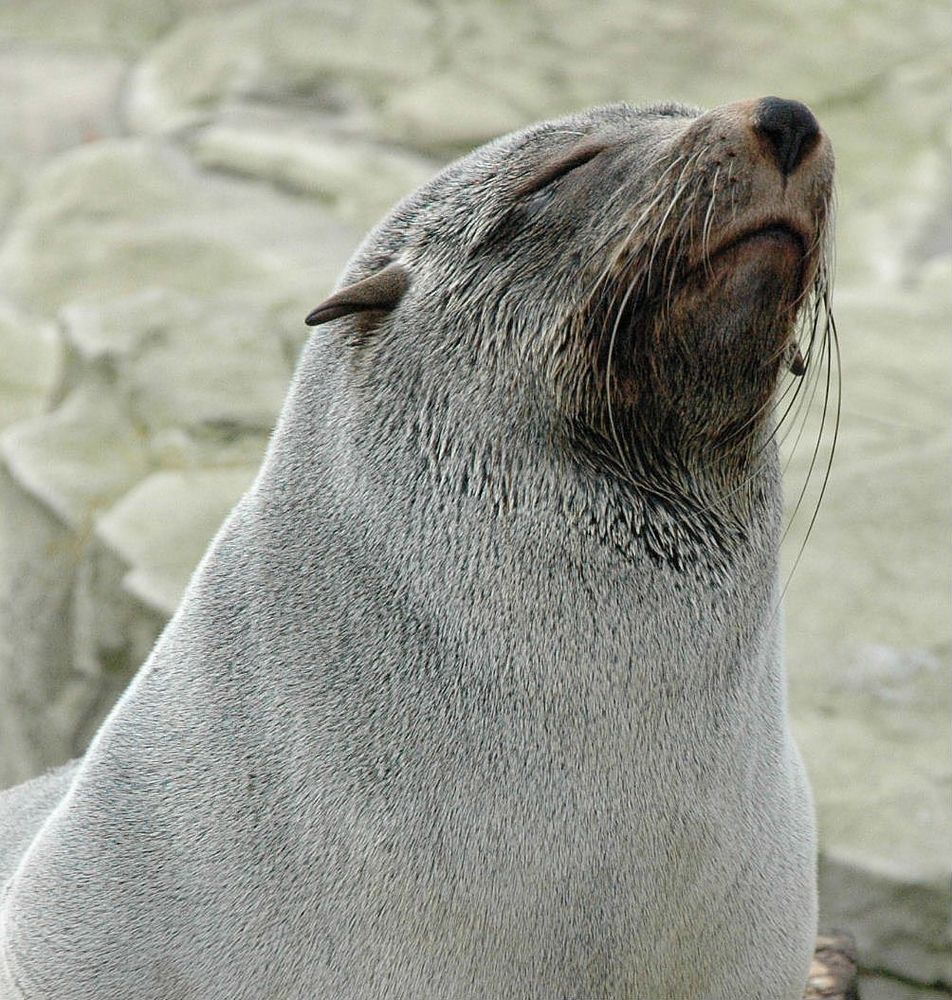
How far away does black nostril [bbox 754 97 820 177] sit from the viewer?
2.48 m

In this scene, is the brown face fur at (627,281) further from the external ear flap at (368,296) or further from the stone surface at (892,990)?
the stone surface at (892,990)

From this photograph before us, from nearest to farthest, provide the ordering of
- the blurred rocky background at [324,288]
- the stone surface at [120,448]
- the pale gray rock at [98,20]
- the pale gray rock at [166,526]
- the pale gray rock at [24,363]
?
the blurred rocky background at [324,288] < the pale gray rock at [166,526] < the stone surface at [120,448] < the pale gray rock at [24,363] < the pale gray rock at [98,20]

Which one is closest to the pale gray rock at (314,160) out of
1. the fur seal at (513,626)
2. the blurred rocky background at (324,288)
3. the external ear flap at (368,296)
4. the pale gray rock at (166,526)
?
the blurred rocky background at (324,288)

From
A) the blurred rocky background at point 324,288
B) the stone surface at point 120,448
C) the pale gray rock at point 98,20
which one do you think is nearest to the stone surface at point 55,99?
the blurred rocky background at point 324,288

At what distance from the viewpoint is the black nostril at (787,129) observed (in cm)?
248

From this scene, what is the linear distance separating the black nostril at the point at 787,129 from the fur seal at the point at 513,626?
4cm

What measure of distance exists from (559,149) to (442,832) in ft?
3.99

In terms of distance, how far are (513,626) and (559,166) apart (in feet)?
2.65

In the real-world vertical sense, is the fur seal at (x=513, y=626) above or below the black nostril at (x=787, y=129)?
below

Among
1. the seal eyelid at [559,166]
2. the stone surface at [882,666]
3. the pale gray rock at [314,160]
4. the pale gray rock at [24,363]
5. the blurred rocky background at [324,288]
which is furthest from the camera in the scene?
the pale gray rock at [314,160]

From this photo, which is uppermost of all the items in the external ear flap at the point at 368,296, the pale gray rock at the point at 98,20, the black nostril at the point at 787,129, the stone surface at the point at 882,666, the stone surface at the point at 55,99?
the pale gray rock at the point at 98,20

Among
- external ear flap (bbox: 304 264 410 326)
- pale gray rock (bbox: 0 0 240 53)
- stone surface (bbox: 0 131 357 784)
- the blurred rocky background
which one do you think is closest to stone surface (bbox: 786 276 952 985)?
the blurred rocky background

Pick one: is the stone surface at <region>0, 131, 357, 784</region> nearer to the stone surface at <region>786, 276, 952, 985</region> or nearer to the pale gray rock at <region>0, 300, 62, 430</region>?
the pale gray rock at <region>0, 300, 62, 430</region>

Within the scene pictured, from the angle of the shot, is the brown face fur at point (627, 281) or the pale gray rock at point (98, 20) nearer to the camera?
the brown face fur at point (627, 281)
